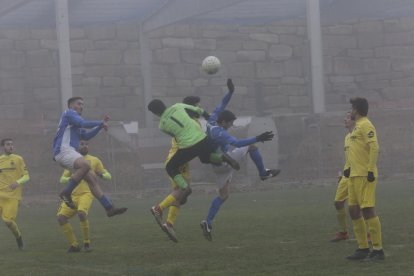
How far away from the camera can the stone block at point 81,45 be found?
39.9 metres

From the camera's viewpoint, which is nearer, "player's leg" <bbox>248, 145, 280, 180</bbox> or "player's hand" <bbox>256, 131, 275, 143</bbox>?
"player's hand" <bbox>256, 131, 275, 143</bbox>

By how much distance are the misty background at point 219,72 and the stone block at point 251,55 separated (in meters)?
0.04

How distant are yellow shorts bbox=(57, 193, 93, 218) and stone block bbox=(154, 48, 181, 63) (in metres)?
26.1

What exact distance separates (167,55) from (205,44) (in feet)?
5.75

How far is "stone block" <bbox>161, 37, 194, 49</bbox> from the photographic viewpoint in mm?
40844

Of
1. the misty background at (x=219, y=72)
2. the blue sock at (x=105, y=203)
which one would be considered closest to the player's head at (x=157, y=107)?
the blue sock at (x=105, y=203)

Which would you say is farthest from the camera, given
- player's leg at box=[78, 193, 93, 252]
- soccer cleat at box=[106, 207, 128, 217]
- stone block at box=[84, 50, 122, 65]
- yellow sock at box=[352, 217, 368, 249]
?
stone block at box=[84, 50, 122, 65]

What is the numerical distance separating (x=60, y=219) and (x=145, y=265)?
9.91 ft

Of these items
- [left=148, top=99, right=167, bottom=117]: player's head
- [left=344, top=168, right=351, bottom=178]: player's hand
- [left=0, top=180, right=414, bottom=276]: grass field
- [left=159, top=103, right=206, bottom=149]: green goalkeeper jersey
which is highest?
[left=148, top=99, right=167, bottom=117]: player's head

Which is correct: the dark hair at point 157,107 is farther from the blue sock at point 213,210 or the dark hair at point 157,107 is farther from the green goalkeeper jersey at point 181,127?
the blue sock at point 213,210

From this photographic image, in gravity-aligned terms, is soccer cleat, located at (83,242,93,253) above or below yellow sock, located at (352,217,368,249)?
below

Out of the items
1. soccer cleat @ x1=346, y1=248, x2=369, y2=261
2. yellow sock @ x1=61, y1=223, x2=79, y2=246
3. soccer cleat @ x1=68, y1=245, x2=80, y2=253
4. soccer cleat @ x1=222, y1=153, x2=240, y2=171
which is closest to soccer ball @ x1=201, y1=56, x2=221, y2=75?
soccer cleat @ x1=222, y1=153, x2=240, y2=171

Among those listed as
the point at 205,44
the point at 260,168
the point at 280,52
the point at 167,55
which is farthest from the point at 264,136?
the point at 280,52

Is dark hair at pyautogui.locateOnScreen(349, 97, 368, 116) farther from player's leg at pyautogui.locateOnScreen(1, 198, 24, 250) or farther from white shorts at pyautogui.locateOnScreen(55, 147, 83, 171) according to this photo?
player's leg at pyautogui.locateOnScreen(1, 198, 24, 250)
